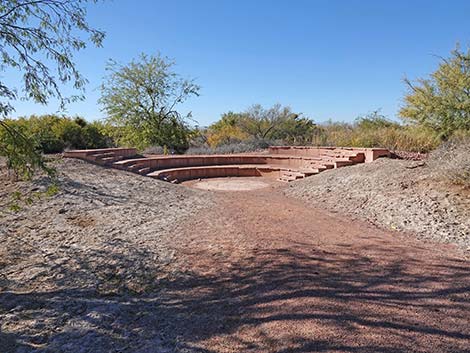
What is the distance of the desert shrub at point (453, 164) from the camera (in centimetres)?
560

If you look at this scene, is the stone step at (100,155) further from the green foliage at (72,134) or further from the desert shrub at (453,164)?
the desert shrub at (453,164)

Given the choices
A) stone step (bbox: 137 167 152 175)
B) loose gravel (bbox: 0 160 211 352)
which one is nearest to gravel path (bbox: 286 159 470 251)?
loose gravel (bbox: 0 160 211 352)

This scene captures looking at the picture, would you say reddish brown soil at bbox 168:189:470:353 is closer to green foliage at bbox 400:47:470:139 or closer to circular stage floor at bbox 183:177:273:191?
circular stage floor at bbox 183:177:273:191

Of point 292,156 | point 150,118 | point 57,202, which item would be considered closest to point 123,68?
point 150,118

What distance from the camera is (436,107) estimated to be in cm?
990

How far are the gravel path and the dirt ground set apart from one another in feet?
1.46

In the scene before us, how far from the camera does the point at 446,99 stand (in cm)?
975

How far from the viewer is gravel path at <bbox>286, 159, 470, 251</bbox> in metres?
4.74

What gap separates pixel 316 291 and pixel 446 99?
938 centimetres

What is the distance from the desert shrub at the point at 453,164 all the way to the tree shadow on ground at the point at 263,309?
8.74 feet

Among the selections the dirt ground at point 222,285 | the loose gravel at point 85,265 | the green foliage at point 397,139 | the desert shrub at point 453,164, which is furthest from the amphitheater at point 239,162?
the dirt ground at point 222,285

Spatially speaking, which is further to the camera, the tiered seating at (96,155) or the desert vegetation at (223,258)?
the tiered seating at (96,155)

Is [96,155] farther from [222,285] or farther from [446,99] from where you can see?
[446,99]

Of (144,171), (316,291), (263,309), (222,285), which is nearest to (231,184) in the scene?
(144,171)
